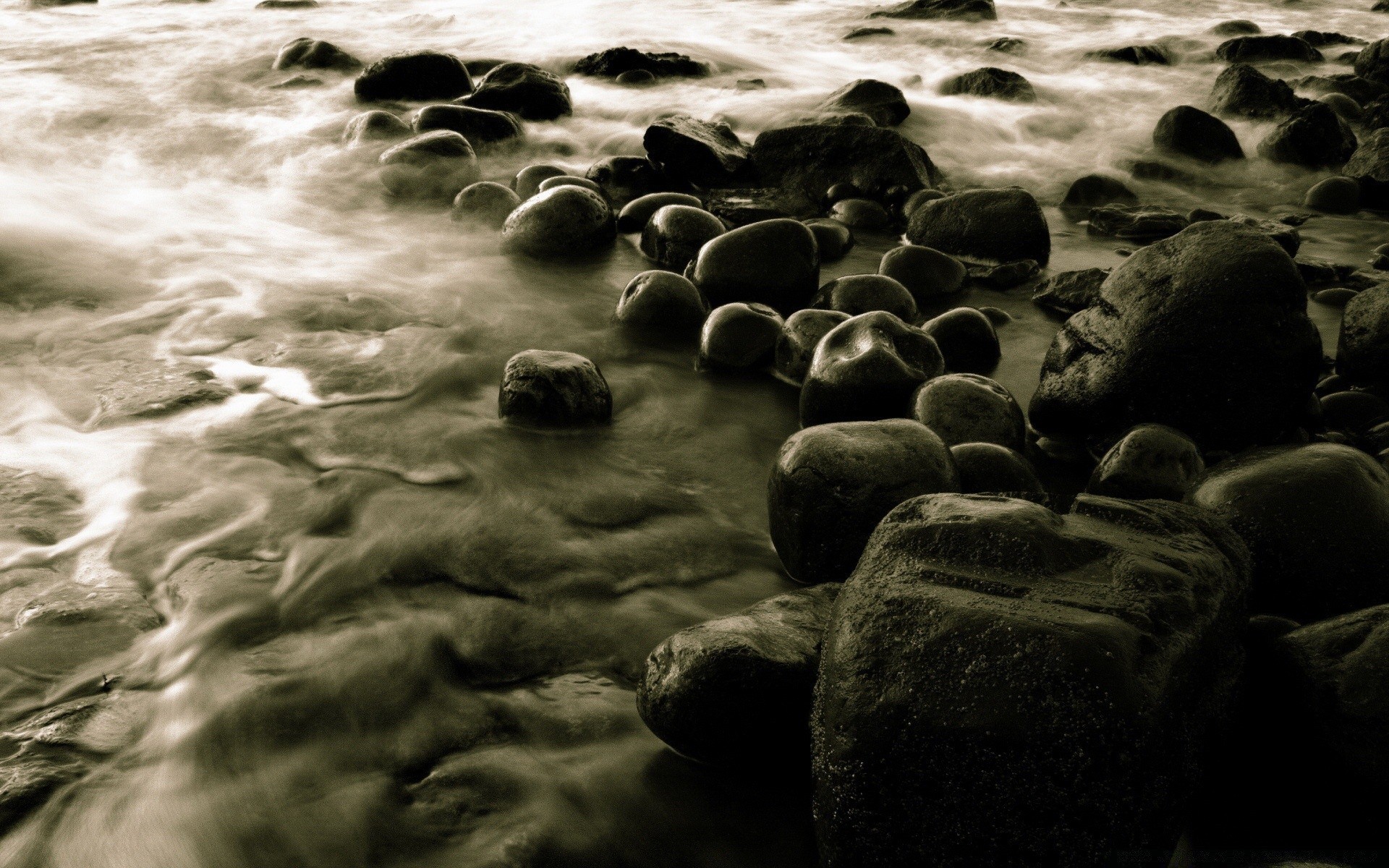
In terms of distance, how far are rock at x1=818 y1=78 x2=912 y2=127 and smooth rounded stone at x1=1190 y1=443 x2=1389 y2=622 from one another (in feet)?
15.1

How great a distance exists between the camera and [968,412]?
9.68 feet

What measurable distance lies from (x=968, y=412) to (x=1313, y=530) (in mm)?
951

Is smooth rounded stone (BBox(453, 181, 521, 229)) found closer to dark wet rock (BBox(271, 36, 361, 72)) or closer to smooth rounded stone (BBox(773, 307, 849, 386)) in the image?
smooth rounded stone (BBox(773, 307, 849, 386))

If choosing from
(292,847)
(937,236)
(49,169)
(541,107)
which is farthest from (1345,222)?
(49,169)

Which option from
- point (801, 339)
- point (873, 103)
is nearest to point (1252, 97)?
point (873, 103)

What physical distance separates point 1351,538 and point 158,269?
430 centimetres

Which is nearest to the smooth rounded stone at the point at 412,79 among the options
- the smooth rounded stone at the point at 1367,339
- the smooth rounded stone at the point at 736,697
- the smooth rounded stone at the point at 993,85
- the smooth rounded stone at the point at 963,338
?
the smooth rounded stone at the point at 993,85

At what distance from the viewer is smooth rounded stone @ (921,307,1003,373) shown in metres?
3.64

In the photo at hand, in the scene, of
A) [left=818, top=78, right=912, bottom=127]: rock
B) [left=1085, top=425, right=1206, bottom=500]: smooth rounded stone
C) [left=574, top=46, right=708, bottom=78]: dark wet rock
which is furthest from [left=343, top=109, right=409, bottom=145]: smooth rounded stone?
[left=1085, top=425, right=1206, bottom=500]: smooth rounded stone

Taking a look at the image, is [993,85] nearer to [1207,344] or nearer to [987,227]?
[987,227]

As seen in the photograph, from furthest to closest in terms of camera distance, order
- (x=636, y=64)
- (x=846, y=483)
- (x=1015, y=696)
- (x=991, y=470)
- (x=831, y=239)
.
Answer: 1. (x=636, y=64)
2. (x=831, y=239)
3. (x=991, y=470)
4. (x=846, y=483)
5. (x=1015, y=696)

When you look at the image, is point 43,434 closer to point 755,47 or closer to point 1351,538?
point 1351,538

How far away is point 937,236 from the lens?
185 inches

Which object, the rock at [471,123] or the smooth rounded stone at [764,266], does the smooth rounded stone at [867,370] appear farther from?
the rock at [471,123]
